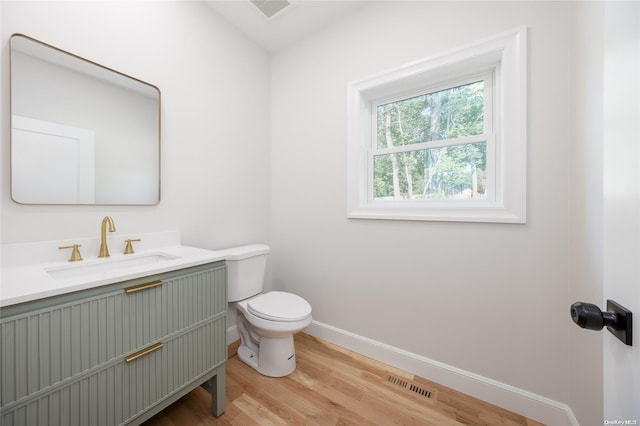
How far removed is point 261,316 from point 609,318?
4.88 feet

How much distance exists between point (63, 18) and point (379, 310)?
2.44 metres

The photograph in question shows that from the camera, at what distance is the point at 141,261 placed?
4.47 ft

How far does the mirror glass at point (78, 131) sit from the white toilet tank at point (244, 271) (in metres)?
0.62

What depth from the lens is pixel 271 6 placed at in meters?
1.75

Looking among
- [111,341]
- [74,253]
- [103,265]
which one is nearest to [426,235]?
[111,341]

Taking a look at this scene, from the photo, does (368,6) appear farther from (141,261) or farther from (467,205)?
(141,261)

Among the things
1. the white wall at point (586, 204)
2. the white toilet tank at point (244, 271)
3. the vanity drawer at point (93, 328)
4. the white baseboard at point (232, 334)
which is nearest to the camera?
the vanity drawer at point (93, 328)

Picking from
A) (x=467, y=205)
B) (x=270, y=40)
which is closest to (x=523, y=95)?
(x=467, y=205)

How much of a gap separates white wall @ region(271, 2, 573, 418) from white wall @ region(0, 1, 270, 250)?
0.90 ft

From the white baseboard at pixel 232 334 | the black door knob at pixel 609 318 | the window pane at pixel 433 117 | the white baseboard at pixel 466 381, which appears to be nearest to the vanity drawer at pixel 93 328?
the white baseboard at pixel 232 334

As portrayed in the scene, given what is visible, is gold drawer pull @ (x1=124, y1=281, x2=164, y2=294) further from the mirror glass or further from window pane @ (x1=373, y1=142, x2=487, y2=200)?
window pane @ (x1=373, y1=142, x2=487, y2=200)

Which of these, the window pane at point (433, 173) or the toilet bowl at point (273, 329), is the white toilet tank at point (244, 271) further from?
the window pane at point (433, 173)

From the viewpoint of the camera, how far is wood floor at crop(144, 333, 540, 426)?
4.15 feet

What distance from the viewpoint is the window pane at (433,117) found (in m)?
1.57
